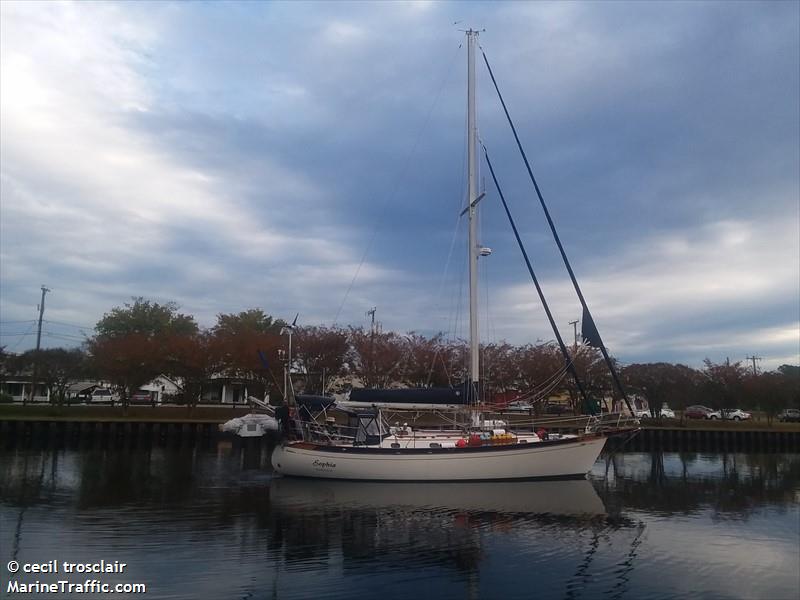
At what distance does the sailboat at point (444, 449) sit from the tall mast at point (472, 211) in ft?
0.15

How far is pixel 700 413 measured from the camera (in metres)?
64.8

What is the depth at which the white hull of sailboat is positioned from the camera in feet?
79.1

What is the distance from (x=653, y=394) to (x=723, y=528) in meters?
45.6

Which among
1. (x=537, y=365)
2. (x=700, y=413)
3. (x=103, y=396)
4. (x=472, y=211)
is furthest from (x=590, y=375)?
(x=103, y=396)

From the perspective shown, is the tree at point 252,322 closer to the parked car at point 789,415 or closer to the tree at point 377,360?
the tree at point 377,360

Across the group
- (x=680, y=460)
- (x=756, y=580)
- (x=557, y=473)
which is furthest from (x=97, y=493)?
(x=680, y=460)

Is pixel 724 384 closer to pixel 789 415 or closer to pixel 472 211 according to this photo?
pixel 789 415

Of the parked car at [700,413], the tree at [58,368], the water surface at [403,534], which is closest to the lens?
the water surface at [403,534]

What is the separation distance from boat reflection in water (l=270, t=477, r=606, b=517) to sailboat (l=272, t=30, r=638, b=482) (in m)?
0.48

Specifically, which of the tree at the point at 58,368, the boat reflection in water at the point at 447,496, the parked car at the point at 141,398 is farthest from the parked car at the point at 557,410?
the tree at the point at 58,368

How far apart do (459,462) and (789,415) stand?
57.8m

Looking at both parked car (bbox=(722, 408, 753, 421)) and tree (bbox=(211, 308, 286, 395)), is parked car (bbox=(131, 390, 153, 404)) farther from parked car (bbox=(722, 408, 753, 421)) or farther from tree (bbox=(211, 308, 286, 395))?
parked car (bbox=(722, 408, 753, 421))

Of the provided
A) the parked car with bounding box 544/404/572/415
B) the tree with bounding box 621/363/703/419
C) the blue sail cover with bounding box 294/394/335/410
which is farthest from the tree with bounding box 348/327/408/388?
the blue sail cover with bounding box 294/394/335/410

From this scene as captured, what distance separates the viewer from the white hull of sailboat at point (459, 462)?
24109 millimetres
